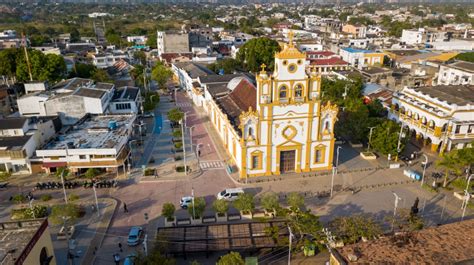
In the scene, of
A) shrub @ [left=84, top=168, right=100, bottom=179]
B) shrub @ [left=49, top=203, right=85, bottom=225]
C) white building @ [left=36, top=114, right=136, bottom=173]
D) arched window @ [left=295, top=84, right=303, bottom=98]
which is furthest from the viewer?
white building @ [left=36, top=114, right=136, bottom=173]

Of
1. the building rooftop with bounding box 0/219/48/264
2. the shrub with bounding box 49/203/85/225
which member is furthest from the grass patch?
the building rooftop with bounding box 0/219/48/264

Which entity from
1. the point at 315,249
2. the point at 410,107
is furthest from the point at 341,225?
the point at 410,107

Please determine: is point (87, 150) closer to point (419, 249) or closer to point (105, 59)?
point (419, 249)

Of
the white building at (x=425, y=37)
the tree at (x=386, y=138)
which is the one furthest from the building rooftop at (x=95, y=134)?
the white building at (x=425, y=37)

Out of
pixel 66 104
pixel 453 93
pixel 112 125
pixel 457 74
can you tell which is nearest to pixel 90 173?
pixel 112 125

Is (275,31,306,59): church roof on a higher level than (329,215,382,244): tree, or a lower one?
higher

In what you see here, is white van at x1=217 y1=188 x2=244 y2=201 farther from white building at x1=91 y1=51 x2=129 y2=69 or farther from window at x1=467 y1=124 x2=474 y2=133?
white building at x1=91 y1=51 x2=129 y2=69

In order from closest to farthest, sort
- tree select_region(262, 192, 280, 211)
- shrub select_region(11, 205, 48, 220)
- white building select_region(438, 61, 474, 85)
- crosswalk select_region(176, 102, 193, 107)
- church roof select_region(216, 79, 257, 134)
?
shrub select_region(11, 205, 48, 220), tree select_region(262, 192, 280, 211), church roof select_region(216, 79, 257, 134), white building select_region(438, 61, 474, 85), crosswalk select_region(176, 102, 193, 107)
